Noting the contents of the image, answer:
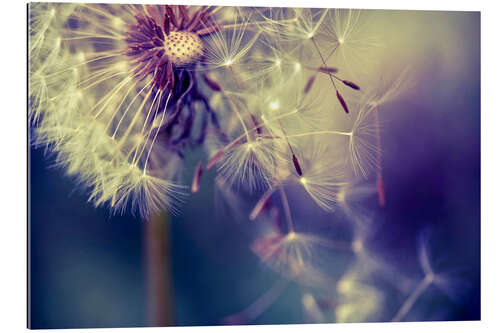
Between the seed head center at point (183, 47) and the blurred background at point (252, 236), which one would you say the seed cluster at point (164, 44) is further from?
the blurred background at point (252, 236)

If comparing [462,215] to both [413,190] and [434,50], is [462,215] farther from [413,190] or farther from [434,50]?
[434,50]

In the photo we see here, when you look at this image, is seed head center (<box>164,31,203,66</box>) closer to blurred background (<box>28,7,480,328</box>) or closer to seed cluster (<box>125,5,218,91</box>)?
seed cluster (<box>125,5,218,91</box>)

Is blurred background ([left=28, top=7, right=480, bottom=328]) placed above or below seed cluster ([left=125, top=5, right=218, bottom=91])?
below

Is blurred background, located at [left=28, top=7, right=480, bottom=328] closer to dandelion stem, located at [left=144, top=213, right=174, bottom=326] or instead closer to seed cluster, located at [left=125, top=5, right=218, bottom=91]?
dandelion stem, located at [left=144, top=213, right=174, bottom=326]

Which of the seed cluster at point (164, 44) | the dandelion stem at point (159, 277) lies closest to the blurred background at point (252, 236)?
the dandelion stem at point (159, 277)

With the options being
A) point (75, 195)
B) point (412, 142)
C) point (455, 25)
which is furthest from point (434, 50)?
point (75, 195)

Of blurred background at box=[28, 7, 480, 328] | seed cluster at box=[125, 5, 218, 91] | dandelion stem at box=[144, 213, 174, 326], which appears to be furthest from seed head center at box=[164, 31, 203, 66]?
→ dandelion stem at box=[144, 213, 174, 326]
